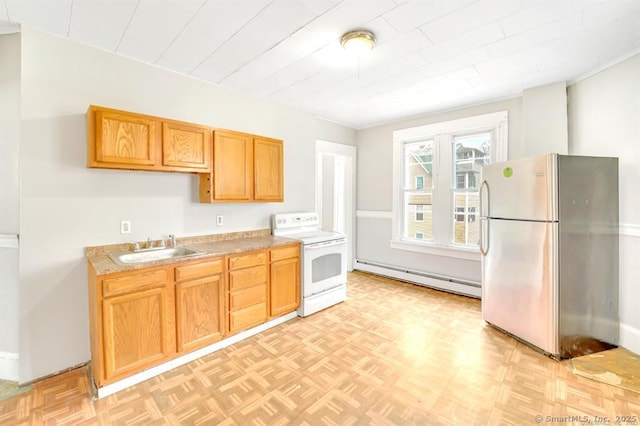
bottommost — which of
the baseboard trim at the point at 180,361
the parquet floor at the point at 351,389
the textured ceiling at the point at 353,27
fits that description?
the parquet floor at the point at 351,389

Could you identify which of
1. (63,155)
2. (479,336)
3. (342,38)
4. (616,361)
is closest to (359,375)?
(479,336)

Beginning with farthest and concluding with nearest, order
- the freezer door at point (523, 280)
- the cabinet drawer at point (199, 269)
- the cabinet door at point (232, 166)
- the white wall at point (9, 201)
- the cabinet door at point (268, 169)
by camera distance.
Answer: the cabinet door at point (268, 169), the cabinet door at point (232, 166), the freezer door at point (523, 280), the cabinet drawer at point (199, 269), the white wall at point (9, 201)

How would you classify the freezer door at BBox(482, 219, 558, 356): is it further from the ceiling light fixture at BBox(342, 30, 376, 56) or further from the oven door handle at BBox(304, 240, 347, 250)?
the ceiling light fixture at BBox(342, 30, 376, 56)

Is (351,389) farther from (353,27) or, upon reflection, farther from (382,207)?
(382,207)

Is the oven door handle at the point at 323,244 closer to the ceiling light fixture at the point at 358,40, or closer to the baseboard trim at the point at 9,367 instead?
the ceiling light fixture at the point at 358,40

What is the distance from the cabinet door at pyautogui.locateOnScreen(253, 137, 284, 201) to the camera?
10.7 feet

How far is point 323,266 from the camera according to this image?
3.48 metres

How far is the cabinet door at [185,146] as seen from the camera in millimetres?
2545

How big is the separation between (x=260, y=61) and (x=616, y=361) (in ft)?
13.2

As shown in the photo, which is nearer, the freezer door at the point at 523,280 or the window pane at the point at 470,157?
the freezer door at the point at 523,280

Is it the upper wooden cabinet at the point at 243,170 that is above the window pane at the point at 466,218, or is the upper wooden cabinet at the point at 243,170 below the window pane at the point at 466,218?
above

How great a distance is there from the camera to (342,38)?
221 centimetres

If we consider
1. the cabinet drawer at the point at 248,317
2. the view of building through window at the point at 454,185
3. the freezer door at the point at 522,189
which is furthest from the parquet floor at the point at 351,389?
the view of building through window at the point at 454,185

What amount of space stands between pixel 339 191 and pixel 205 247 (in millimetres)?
3308
